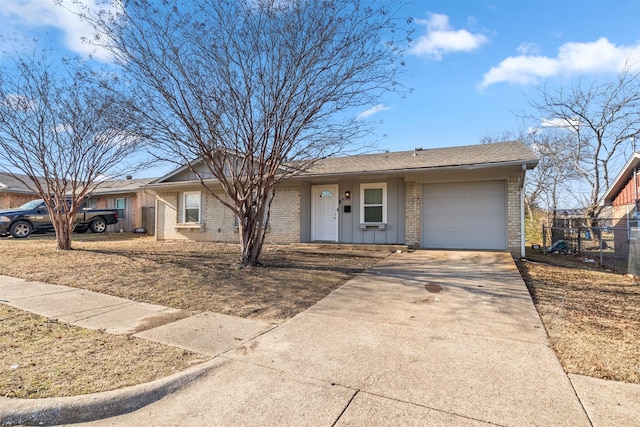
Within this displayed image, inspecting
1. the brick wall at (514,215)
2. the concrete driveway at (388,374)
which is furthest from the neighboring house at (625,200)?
the concrete driveway at (388,374)

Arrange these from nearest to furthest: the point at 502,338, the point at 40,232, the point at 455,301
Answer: the point at 502,338 < the point at 455,301 < the point at 40,232

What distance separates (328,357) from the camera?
319 cm

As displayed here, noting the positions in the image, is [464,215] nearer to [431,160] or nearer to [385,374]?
[431,160]

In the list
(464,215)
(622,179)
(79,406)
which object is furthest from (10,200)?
(622,179)

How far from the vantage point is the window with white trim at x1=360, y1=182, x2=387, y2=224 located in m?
11.9

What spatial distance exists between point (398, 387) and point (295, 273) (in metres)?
4.67

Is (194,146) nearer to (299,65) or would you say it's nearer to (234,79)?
(234,79)

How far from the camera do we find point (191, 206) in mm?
15383

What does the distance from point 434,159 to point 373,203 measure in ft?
8.20

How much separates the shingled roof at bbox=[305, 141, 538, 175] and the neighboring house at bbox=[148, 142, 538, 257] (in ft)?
0.08

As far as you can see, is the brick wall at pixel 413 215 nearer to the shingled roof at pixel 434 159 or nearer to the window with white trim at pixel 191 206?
the shingled roof at pixel 434 159

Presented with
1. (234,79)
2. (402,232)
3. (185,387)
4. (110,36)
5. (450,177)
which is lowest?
(185,387)

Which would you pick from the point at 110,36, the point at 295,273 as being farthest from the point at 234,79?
the point at 295,273

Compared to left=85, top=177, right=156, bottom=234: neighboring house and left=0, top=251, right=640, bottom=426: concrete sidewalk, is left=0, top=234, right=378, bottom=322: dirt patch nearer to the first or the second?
left=0, top=251, right=640, bottom=426: concrete sidewalk
